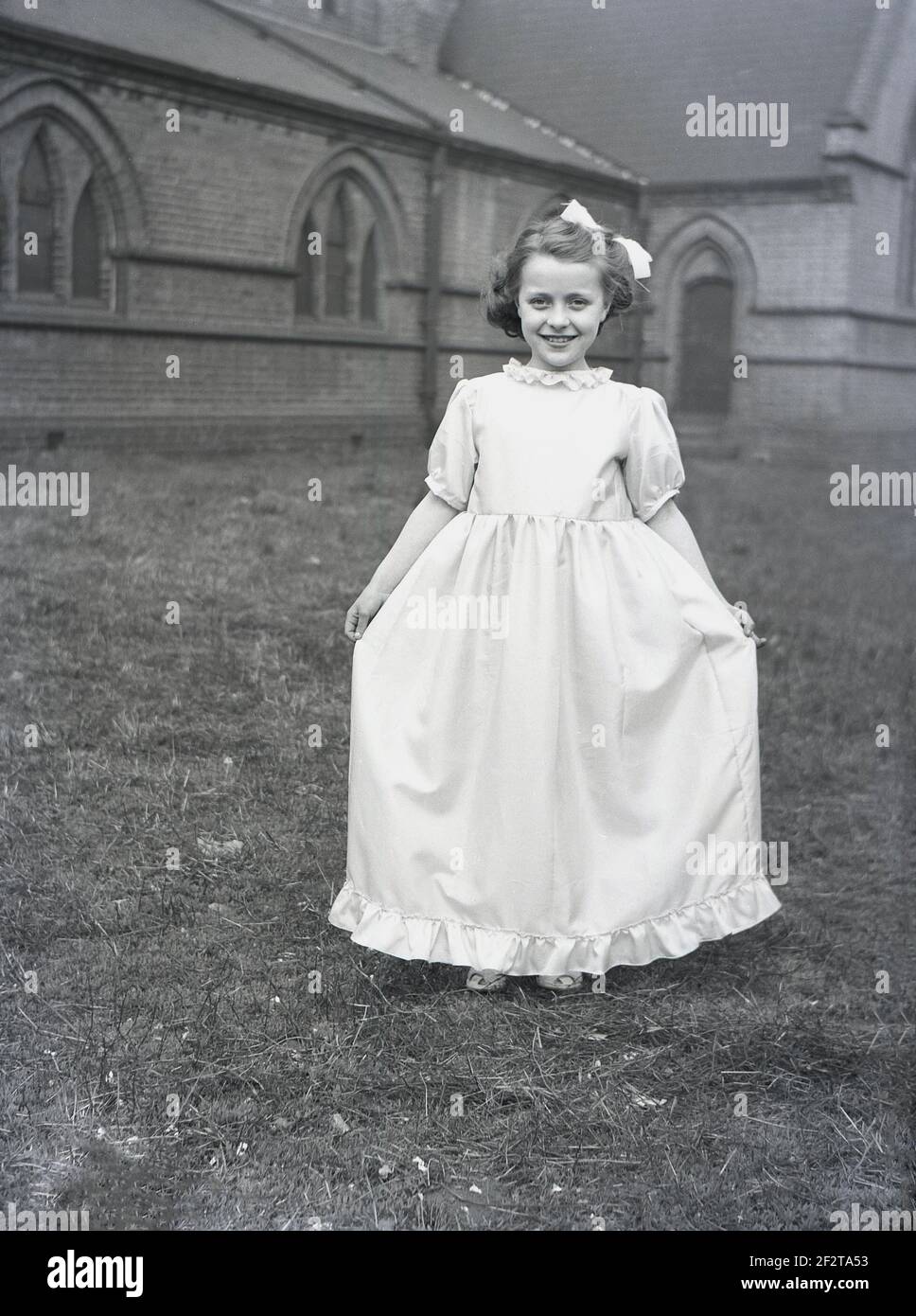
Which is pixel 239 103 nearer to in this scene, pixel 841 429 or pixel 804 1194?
pixel 841 429

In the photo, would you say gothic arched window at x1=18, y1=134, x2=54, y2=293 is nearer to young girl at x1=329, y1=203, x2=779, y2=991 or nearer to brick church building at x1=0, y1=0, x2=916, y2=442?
brick church building at x1=0, y1=0, x2=916, y2=442

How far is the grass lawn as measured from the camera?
83.4 inches

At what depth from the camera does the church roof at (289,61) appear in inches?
359

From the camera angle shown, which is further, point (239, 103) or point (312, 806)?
point (239, 103)

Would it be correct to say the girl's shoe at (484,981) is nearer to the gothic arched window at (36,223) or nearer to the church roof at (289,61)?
Answer: the church roof at (289,61)

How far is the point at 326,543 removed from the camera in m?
6.93

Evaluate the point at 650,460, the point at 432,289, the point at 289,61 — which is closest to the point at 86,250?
the point at 289,61

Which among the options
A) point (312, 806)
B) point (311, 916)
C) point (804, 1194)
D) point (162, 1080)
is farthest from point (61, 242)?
point (804, 1194)

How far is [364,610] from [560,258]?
814 millimetres

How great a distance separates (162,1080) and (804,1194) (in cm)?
117

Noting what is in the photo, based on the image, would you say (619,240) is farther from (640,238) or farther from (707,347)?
(707,347)

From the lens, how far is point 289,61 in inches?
411

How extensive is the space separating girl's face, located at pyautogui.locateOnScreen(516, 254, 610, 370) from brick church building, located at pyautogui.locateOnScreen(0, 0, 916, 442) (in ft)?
13.3
